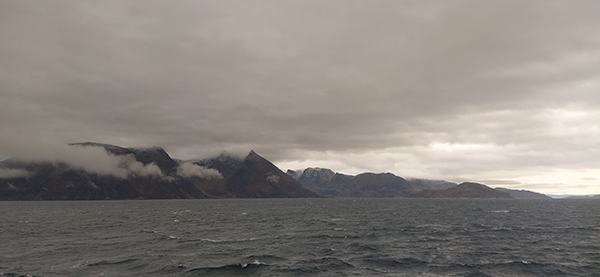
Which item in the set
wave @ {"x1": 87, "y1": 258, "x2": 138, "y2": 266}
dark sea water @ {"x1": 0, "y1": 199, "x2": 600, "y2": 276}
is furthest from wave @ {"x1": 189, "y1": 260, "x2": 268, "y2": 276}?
wave @ {"x1": 87, "y1": 258, "x2": 138, "y2": 266}

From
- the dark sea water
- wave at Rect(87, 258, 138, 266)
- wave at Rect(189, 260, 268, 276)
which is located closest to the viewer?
wave at Rect(189, 260, 268, 276)

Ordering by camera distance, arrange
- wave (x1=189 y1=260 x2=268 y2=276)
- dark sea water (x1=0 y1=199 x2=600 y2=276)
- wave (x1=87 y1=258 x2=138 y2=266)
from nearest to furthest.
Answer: wave (x1=189 y1=260 x2=268 y2=276), dark sea water (x1=0 y1=199 x2=600 y2=276), wave (x1=87 y1=258 x2=138 y2=266)

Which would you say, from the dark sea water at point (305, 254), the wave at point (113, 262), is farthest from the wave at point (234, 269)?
the wave at point (113, 262)

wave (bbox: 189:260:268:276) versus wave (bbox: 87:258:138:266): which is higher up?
wave (bbox: 189:260:268:276)

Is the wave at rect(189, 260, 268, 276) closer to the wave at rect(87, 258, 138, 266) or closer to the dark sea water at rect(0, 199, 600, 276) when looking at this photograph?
the dark sea water at rect(0, 199, 600, 276)

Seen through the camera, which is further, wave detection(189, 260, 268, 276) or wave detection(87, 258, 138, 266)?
wave detection(87, 258, 138, 266)

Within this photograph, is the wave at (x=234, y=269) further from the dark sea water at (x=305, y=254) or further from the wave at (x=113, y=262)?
the wave at (x=113, y=262)

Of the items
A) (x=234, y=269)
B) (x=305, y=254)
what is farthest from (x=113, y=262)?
(x=305, y=254)

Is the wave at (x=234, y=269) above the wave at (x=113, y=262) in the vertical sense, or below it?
above

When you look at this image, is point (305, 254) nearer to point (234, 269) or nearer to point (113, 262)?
point (234, 269)

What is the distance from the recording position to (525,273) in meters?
47.0

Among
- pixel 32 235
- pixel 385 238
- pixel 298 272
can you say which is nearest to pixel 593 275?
pixel 385 238

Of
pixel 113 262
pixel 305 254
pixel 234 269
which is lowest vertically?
→ pixel 113 262

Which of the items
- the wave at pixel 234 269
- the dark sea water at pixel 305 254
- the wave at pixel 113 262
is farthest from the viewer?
the wave at pixel 113 262
